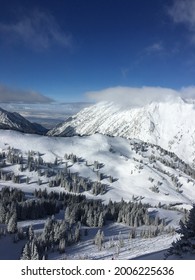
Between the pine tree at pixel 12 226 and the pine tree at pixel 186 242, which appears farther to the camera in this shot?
the pine tree at pixel 12 226

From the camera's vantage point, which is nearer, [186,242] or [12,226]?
[186,242]

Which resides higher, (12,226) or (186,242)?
(186,242)

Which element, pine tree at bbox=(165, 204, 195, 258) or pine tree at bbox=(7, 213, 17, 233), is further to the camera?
pine tree at bbox=(7, 213, 17, 233)

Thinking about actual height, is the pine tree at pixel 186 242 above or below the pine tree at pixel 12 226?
above

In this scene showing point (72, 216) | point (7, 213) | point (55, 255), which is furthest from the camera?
point (72, 216)

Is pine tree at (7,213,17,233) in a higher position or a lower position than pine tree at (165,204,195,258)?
lower

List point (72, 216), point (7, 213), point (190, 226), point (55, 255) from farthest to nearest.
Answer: point (72, 216) → point (7, 213) → point (55, 255) → point (190, 226)

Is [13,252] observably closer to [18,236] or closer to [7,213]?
[18,236]
